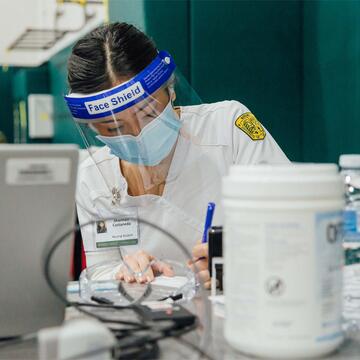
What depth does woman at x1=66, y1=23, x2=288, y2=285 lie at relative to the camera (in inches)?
48.8

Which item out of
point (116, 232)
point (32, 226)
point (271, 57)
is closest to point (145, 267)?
point (116, 232)

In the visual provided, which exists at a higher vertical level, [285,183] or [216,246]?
[285,183]

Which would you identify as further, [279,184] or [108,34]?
[108,34]

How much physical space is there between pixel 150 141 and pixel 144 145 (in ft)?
0.06

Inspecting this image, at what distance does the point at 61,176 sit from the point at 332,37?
1.75 meters

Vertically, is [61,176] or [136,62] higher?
[136,62]

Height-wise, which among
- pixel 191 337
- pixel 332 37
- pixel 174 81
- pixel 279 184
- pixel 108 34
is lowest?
pixel 191 337

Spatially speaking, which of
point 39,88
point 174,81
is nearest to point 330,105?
point 174,81

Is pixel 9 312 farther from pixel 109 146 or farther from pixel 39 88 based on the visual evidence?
pixel 39 88

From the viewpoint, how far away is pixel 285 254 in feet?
1.88

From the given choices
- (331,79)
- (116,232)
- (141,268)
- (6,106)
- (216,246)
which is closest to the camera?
(216,246)

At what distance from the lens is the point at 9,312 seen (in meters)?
0.73

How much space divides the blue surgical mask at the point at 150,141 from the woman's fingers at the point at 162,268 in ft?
1.01

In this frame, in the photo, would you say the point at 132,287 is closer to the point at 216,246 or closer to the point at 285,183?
the point at 216,246
